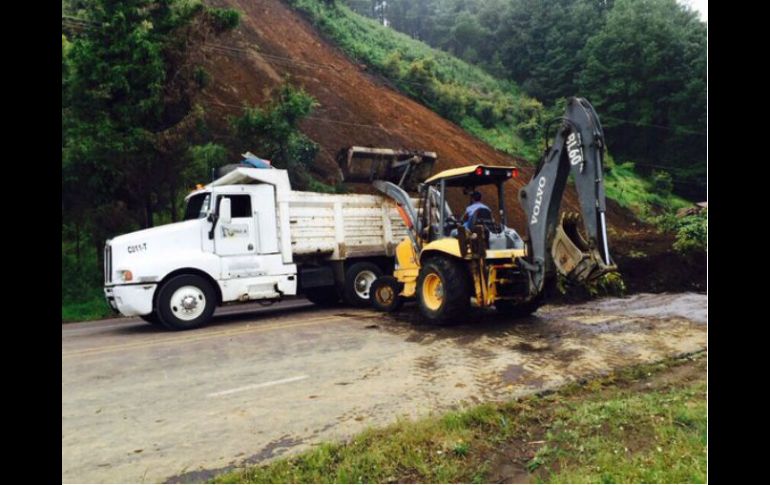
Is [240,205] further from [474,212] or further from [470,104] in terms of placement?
[470,104]

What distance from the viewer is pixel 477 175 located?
28.2 feet

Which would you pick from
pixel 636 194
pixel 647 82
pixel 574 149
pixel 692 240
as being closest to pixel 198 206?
pixel 574 149

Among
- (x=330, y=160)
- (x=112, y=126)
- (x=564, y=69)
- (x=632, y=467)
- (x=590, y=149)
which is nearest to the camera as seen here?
(x=632, y=467)

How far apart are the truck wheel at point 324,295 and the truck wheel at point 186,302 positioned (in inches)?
98.7

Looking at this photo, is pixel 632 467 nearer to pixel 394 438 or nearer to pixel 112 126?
pixel 394 438

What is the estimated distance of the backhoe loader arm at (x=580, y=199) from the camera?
22.7ft

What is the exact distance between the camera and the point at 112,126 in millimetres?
12078

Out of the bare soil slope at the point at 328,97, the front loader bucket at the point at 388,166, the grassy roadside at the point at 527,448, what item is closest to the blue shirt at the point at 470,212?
the front loader bucket at the point at 388,166

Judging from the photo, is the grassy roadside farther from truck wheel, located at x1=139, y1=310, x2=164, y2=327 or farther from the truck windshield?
the truck windshield

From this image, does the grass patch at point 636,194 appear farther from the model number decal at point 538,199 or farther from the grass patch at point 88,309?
the grass patch at point 88,309

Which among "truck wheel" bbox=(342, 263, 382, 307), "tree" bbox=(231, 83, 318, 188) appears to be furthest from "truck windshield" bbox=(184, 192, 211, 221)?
"tree" bbox=(231, 83, 318, 188)

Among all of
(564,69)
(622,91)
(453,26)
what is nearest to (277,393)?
(622,91)

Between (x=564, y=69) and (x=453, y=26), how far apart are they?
56.3ft

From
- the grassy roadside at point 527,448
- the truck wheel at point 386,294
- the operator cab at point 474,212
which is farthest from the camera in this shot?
the truck wheel at point 386,294
